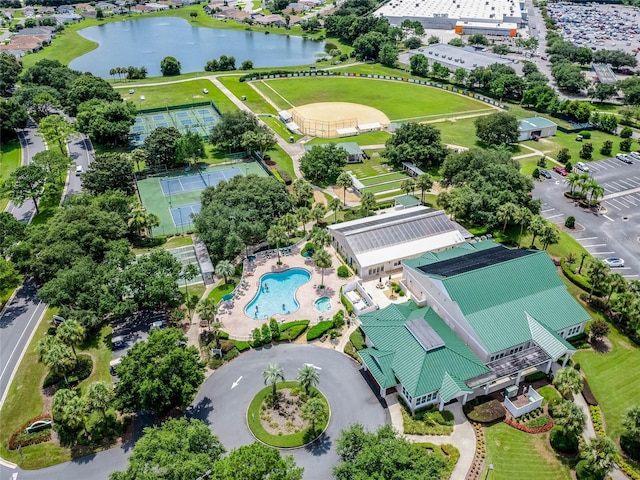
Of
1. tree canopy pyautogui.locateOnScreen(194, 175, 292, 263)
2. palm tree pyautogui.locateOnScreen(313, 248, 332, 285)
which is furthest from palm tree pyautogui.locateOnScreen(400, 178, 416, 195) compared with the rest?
palm tree pyautogui.locateOnScreen(313, 248, 332, 285)

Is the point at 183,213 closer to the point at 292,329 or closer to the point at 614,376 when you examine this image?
the point at 292,329

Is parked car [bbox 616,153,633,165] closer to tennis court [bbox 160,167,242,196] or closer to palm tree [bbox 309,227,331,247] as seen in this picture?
palm tree [bbox 309,227,331,247]

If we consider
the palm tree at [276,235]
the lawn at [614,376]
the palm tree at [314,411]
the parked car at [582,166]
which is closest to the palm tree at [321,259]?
the palm tree at [276,235]

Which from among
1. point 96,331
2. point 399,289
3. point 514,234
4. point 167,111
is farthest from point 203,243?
point 167,111

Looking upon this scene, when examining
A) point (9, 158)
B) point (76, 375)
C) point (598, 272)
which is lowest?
point (76, 375)

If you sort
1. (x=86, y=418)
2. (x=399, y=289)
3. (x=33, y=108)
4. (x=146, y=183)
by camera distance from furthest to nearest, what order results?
1. (x=33, y=108)
2. (x=146, y=183)
3. (x=399, y=289)
4. (x=86, y=418)

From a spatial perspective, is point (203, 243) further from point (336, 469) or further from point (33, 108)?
point (33, 108)

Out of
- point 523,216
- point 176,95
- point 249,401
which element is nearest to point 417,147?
point 523,216
